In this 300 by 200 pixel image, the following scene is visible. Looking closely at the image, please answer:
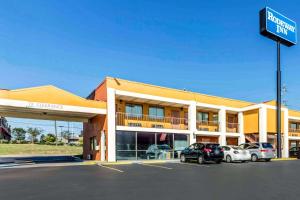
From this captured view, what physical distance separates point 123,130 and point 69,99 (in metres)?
5.35

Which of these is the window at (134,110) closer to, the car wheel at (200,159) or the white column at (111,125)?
the white column at (111,125)

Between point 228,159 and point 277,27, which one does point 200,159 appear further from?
point 277,27

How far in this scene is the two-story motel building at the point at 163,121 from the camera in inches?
979

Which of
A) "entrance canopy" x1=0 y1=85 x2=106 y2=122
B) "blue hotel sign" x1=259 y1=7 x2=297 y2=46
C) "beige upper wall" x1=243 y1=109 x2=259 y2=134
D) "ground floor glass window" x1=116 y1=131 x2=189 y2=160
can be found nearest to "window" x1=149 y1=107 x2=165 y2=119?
"ground floor glass window" x1=116 y1=131 x2=189 y2=160

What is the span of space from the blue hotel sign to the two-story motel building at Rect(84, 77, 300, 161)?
7919 mm

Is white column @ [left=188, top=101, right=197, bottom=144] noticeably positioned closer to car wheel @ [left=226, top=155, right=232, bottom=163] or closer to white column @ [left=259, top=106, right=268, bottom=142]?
car wheel @ [left=226, top=155, right=232, bottom=163]

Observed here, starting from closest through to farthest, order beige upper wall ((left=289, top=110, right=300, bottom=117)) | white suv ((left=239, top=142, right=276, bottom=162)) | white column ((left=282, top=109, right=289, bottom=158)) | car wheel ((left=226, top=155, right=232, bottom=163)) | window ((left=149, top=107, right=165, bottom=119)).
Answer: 1. car wheel ((left=226, top=155, right=232, bottom=163))
2. white suv ((left=239, top=142, right=276, bottom=162))
3. window ((left=149, top=107, right=165, bottom=119))
4. white column ((left=282, top=109, right=289, bottom=158))
5. beige upper wall ((left=289, top=110, right=300, bottom=117))

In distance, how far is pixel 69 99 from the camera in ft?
73.9

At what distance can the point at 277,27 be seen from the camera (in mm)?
33688

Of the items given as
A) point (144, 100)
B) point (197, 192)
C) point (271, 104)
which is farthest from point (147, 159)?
point (271, 104)

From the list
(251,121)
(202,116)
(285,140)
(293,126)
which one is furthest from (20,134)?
(285,140)

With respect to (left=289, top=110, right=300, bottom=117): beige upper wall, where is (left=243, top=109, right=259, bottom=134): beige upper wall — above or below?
below

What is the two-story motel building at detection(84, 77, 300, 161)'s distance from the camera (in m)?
24.9

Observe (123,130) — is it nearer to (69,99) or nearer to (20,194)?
(69,99)
